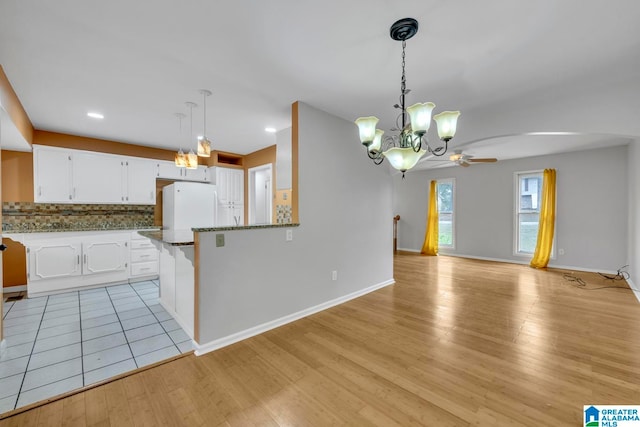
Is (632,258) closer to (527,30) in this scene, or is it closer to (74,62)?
(527,30)

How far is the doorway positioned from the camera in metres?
A: 5.41

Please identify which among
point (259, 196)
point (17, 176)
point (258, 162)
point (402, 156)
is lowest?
point (259, 196)

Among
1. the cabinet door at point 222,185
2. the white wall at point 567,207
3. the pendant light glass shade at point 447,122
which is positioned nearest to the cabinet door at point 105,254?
the cabinet door at point 222,185

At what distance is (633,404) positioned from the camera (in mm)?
1584

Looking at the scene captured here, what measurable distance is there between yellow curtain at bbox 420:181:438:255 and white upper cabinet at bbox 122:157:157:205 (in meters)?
6.42

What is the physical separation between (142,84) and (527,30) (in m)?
3.14

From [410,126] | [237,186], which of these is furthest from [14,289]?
[410,126]

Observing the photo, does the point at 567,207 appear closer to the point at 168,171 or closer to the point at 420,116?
the point at 420,116

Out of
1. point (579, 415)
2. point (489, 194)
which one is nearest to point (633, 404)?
point (579, 415)

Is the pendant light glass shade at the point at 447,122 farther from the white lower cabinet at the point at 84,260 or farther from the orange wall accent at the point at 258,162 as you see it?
the white lower cabinet at the point at 84,260

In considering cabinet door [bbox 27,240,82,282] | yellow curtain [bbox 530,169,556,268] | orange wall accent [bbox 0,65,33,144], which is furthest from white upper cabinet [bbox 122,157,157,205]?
yellow curtain [bbox 530,169,556,268]

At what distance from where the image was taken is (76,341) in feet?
7.82

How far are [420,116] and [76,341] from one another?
344 centimetres

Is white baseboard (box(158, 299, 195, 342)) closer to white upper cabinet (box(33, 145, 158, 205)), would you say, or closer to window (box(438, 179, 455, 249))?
white upper cabinet (box(33, 145, 158, 205))
